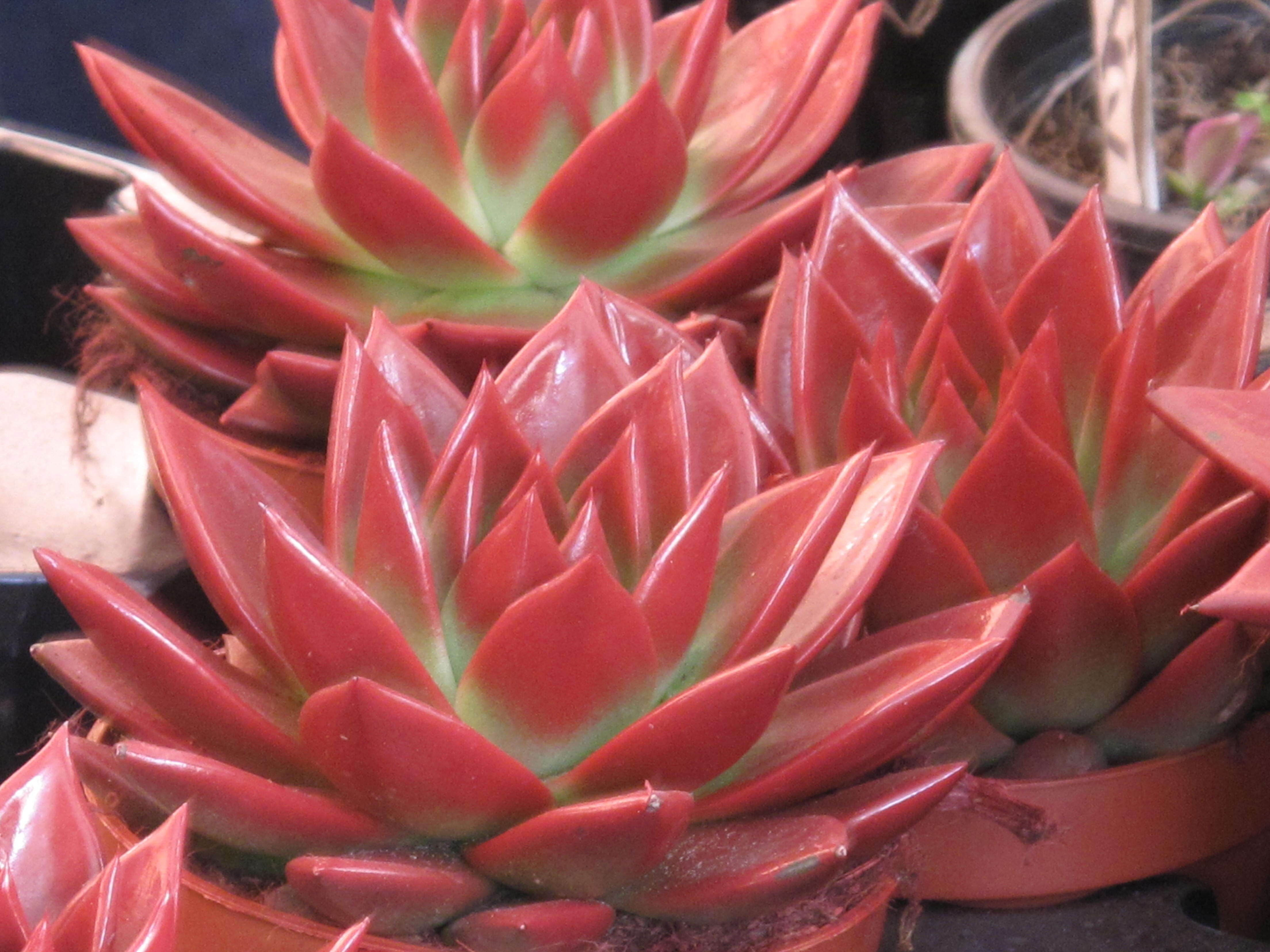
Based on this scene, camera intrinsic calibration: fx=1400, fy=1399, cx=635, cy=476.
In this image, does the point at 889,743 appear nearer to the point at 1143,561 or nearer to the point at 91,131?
the point at 1143,561

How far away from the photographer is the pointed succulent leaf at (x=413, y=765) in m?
0.28

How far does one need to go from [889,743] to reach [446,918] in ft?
0.35

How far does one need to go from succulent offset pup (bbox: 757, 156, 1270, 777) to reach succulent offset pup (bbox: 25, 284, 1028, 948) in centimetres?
4

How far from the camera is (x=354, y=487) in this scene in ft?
1.13

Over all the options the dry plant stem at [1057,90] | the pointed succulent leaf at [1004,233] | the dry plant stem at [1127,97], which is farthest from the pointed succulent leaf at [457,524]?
the dry plant stem at [1057,90]

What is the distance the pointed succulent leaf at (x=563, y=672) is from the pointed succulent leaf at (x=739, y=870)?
0.11 ft

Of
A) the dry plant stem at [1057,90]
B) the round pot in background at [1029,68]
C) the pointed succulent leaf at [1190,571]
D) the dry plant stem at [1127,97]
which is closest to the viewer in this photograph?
the pointed succulent leaf at [1190,571]

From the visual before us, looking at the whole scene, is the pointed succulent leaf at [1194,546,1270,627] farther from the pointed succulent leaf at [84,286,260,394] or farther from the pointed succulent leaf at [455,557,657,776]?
the pointed succulent leaf at [84,286,260,394]

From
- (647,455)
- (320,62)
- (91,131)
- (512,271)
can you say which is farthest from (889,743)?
(91,131)

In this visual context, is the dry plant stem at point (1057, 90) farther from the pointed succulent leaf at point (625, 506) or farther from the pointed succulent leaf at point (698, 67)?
the pointed succulent leaf at point (625, 506)

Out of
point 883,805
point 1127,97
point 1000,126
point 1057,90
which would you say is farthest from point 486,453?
point 1057,90

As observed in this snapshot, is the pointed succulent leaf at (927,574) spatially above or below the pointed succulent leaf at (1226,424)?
below

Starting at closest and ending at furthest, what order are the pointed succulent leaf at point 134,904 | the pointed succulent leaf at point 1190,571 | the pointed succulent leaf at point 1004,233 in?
the pointed succulent leaf at point 134,904 < the pointed succulent leaf at point 1190,571 < the pointed succulent leaf at point 1004,233

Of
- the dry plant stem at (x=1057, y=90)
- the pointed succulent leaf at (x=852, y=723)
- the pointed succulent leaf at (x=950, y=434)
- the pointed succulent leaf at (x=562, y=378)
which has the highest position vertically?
the pointed succulent leaf at (x=562, y=378)
